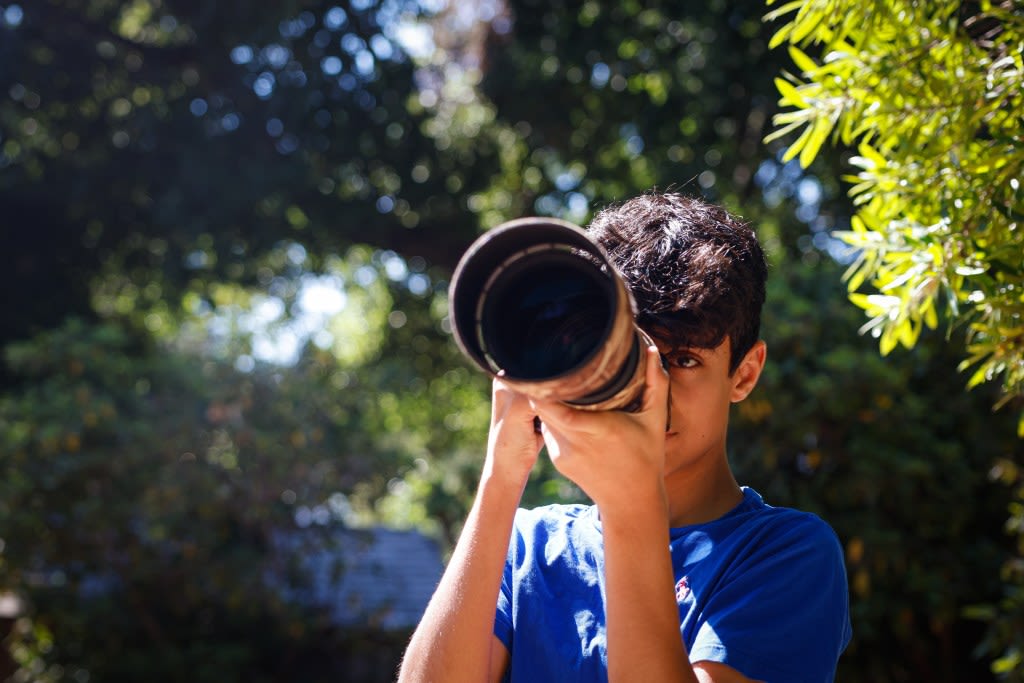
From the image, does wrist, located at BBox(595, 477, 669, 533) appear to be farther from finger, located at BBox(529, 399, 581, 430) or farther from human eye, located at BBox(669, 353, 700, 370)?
human eye, located at BBox(669, 353, 700, 370)

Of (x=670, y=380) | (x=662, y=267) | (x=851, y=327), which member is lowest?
(x=851, y=327)

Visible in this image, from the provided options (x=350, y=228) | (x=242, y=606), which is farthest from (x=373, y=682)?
(x=350, y=228)

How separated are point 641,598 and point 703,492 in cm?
37

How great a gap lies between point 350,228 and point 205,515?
377 centimetres

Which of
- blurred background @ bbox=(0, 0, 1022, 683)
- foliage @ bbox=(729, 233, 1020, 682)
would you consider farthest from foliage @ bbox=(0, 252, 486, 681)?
foliage @ bbox=(729, 233, 1020, 682)

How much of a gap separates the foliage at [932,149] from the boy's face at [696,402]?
77 centimetres

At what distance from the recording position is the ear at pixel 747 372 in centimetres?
169

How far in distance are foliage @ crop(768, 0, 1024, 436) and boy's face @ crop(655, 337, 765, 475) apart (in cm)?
77

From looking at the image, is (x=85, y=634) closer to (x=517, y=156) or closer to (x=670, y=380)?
(x=517, y=156)

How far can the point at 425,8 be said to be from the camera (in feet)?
37.0

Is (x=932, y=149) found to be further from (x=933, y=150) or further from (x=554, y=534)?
(x=554, y=534)

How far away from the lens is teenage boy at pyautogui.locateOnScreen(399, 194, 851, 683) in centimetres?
138

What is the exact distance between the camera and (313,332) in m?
10.9

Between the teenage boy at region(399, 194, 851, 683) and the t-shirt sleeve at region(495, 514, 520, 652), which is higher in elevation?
the teenage boy at region(399, 194, 851, 683)
